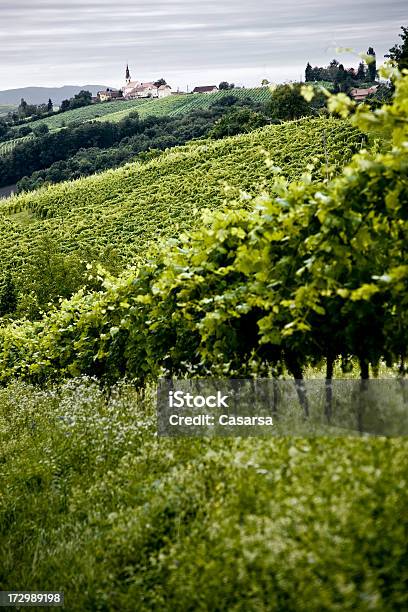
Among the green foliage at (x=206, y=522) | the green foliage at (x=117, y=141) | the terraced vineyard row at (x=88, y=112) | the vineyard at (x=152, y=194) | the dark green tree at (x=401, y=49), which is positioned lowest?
the green foliage at (x=206, y=522)

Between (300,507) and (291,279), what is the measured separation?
212 centimetres

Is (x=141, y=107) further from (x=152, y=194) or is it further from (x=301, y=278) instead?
(x=301, y=278)

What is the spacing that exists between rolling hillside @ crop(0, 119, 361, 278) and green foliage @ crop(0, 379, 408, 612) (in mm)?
38032

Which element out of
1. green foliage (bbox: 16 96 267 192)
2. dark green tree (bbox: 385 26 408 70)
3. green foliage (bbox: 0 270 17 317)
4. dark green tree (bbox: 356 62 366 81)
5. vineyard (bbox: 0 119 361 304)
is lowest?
green foliage (bbox: 0 270 17 317)

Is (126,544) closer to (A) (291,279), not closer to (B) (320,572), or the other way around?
(B) (320,572)

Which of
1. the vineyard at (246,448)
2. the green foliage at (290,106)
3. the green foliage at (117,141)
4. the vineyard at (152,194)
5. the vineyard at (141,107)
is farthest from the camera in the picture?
the vineyard at (141,107)

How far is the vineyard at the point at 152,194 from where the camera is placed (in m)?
52.5

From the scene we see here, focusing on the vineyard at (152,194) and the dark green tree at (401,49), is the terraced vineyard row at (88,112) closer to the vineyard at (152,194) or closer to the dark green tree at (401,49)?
the vineyard at (152,194)

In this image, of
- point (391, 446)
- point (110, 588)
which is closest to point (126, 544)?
point (110, 588)

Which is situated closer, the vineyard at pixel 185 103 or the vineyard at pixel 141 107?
the vineyard at pixel 185 103

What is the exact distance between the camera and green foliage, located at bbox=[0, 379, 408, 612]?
3.26 meters

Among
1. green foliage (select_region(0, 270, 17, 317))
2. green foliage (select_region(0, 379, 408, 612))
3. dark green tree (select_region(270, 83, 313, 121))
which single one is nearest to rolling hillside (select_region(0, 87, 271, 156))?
dark green tree (select_region(270, 83, 313, 121))

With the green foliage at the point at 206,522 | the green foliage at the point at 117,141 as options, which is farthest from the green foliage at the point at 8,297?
the green foliage at the point at 117,141

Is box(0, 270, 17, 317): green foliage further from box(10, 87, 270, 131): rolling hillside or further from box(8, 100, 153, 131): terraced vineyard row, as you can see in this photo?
box(8, 100, 153, 131): terraced vineyard row
